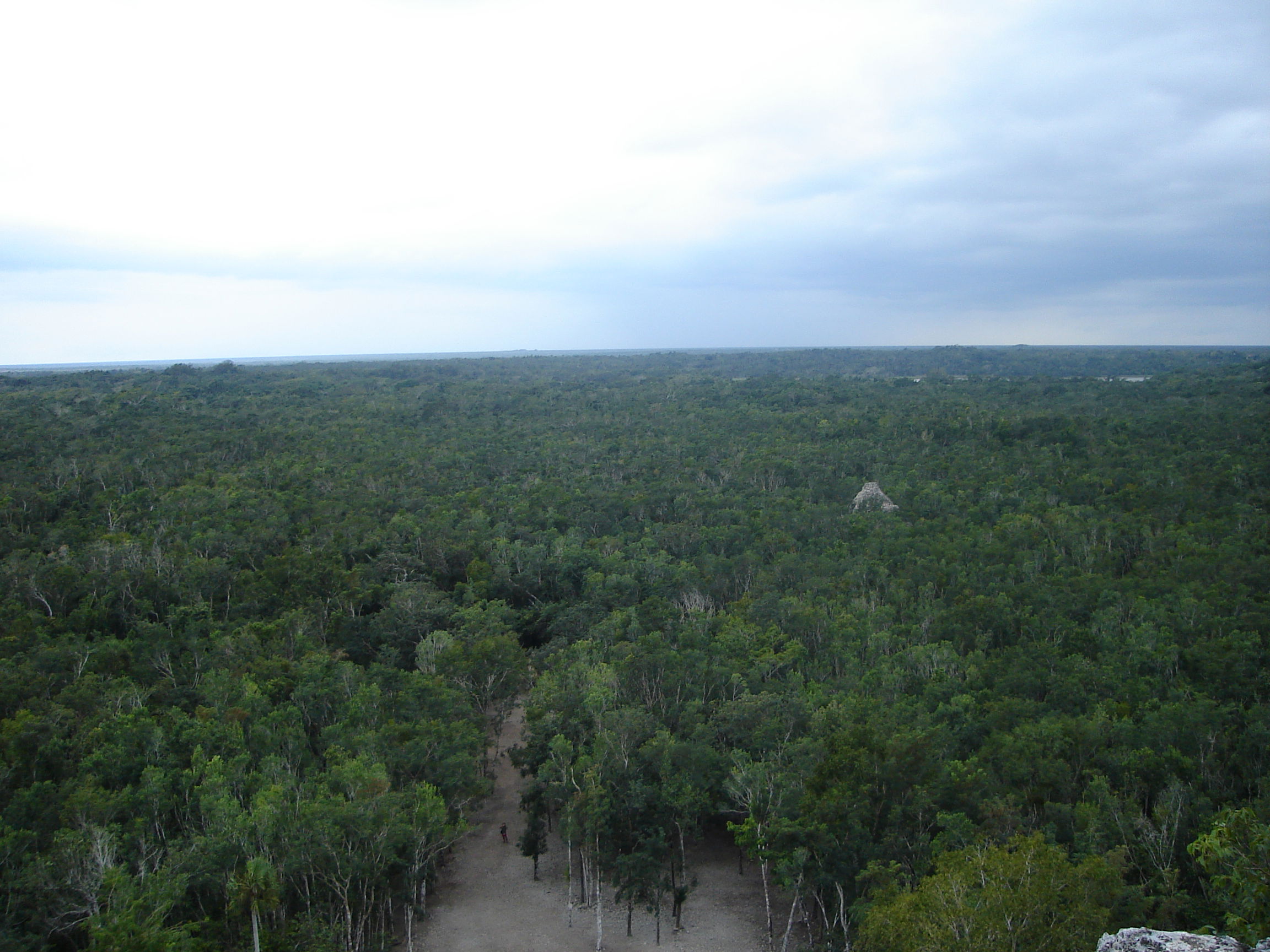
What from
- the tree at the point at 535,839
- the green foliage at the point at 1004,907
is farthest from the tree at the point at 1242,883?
the tree at the point at 535,839

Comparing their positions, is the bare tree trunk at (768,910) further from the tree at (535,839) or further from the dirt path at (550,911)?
the tree at (535,839)

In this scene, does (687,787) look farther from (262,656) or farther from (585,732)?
(262,656)

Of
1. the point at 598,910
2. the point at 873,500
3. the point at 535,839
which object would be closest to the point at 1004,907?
the point at 598,910

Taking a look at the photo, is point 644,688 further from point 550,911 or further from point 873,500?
point 873,500

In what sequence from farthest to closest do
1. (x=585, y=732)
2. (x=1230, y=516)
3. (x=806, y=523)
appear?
(x=806, y=523), (x=1230, y=516), (x=585, y=732)

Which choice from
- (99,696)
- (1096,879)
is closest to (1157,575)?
(1096,879)

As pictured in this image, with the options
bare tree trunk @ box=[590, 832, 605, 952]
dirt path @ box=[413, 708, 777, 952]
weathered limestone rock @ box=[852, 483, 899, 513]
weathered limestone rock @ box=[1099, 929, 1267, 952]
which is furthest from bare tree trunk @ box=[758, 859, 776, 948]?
weathered limestone rock @ box=[852, 483, 899, 513]
